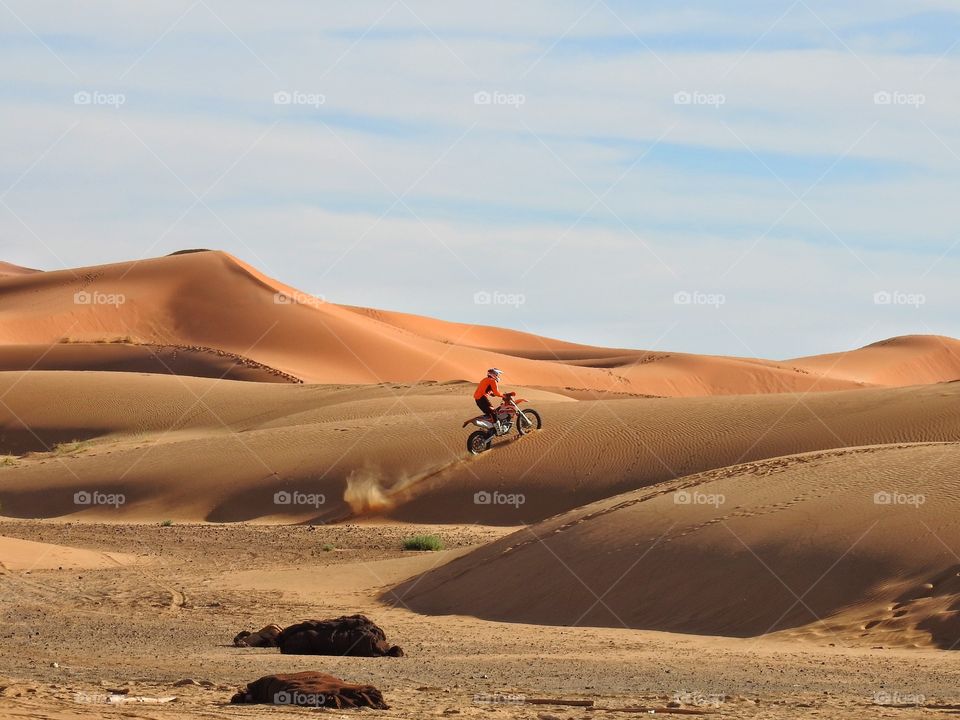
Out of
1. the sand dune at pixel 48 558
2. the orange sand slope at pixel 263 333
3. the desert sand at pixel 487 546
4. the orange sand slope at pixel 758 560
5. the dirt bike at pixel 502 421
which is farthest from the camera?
the orange sand slope at pixel 263 333

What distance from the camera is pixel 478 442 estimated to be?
30375mm

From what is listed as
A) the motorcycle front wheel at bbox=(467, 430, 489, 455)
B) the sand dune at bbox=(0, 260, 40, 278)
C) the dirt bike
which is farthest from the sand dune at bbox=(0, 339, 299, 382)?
the sand dune at bbox=(0, 260, 40, 278)

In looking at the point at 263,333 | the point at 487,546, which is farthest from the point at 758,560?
the point at 263,333

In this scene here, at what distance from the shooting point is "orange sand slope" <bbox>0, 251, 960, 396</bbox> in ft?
271

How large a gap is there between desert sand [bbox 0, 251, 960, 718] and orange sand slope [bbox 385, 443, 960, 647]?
1.7 inches

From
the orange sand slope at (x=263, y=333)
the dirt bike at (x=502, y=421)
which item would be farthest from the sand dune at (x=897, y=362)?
the dirt bike at (x=502, y=421)

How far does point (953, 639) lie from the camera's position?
13.2m

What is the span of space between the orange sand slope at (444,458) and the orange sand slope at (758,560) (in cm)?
895

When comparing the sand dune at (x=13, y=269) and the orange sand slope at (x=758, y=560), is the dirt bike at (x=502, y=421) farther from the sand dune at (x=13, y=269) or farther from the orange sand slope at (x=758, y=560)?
the sand dune at (x=13, y=269)

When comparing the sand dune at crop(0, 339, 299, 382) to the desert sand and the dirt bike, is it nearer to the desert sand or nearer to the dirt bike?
the desert sand

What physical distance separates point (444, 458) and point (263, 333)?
52.4 meters

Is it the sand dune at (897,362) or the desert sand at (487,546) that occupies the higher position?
the sand dune at (897,362)

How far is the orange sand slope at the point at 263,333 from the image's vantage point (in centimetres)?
8256

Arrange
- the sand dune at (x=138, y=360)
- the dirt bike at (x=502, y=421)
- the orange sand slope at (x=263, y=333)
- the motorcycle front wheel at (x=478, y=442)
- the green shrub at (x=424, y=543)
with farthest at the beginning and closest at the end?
the orange sand slope at (x=263, y=333) → the sand dune at (x=138, y=360) → the motorcycle front wheel at (x=478, y=442) → the dirt bike at (x=502, y=421) → the green shrub at (x=424, y=543)
